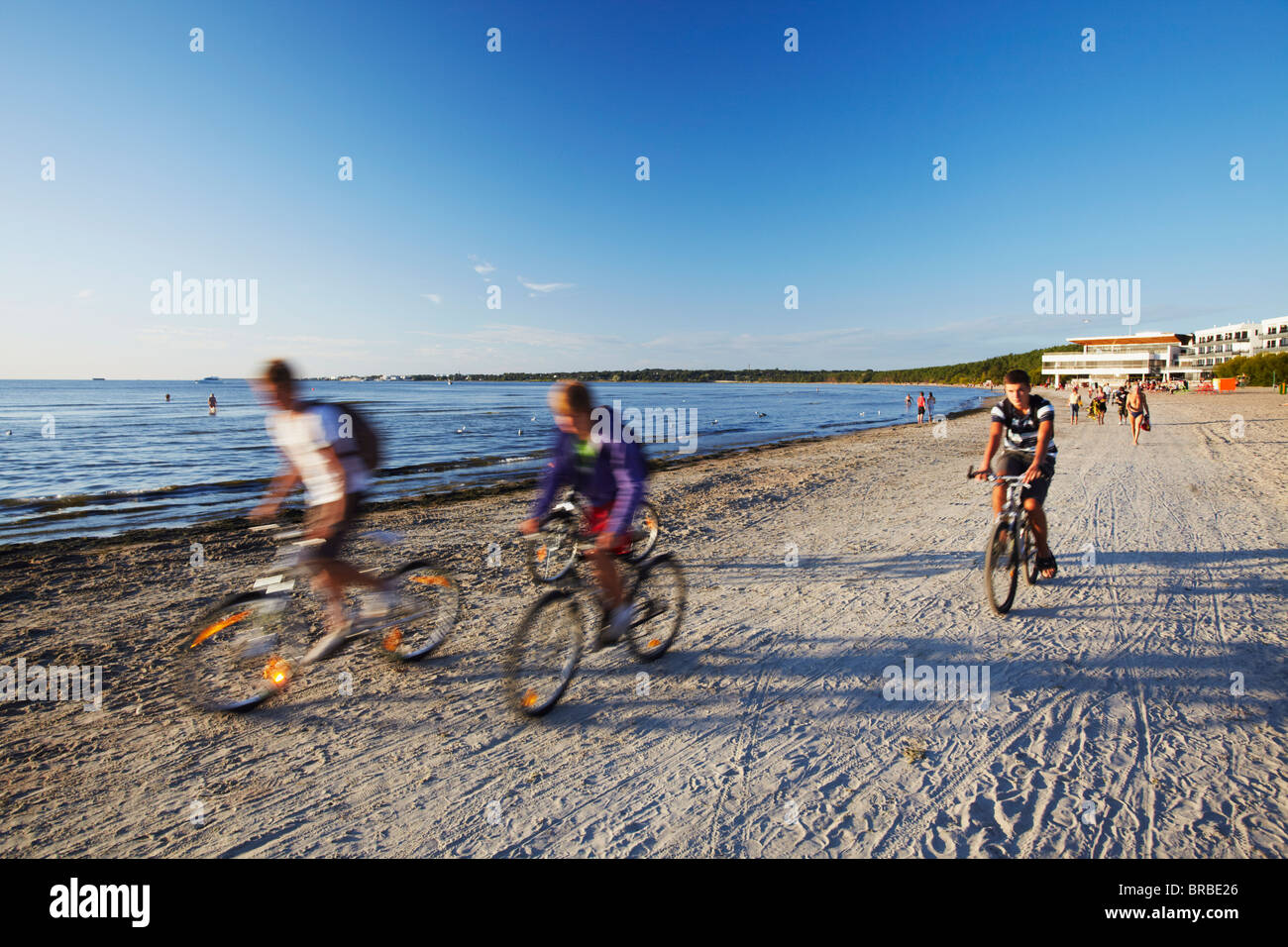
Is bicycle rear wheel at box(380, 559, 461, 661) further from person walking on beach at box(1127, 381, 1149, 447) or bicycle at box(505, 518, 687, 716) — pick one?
person walking on beach at box(1127, 381, 1149, 447)

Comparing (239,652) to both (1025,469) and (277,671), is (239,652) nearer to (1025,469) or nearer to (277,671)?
(277,671)

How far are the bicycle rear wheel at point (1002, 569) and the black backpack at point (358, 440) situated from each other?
17.1 ft

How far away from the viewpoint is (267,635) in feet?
13.3

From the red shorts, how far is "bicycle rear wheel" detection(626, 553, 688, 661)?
413 millimetres

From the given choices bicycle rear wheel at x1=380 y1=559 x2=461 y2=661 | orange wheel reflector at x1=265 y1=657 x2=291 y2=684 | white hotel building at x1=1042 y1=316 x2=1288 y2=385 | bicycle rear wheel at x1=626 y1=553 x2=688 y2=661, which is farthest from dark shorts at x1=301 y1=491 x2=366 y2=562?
white hotel building at x1=1042 y1=316 x2=1288 y2=385

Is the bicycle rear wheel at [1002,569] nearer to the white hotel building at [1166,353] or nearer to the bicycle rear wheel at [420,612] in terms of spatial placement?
the bicycle rear wheel at [420,612]

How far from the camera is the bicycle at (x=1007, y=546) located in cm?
536

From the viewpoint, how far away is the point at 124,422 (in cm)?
4350

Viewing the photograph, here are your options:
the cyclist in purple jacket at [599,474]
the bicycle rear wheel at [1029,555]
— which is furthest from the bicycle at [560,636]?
the bicycle rear wheel at [1029,555]

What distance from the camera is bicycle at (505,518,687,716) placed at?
148 inches

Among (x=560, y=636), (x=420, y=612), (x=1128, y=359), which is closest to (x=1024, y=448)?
(x=560, y=636)

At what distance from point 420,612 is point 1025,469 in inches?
227
